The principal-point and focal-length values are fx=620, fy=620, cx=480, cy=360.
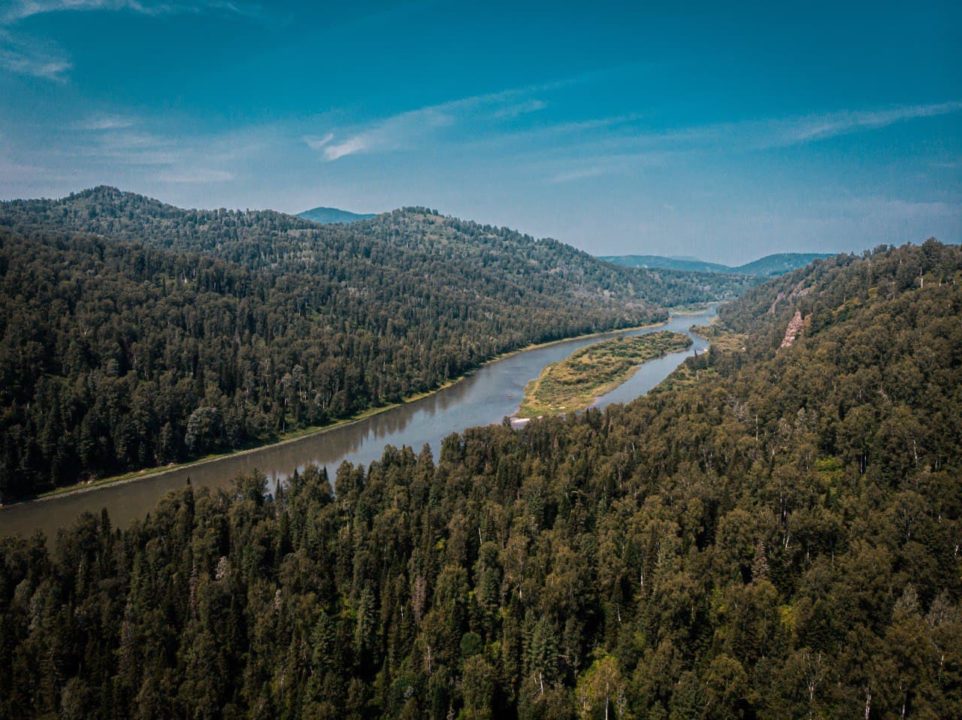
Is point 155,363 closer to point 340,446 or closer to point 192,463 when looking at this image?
point 192,463

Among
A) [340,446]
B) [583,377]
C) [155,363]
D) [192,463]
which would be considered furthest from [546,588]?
[583,377]

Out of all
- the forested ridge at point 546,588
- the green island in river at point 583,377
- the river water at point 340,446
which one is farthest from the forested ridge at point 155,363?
the forested ridge at point 546,588

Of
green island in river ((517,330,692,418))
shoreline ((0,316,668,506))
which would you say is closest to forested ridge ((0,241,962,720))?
shoreline ((0,316,668,506))

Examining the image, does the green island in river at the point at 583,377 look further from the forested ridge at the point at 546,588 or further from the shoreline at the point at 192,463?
the forested ridge at the point at 546,588

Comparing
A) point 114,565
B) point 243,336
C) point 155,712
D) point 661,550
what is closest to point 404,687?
point 155,712

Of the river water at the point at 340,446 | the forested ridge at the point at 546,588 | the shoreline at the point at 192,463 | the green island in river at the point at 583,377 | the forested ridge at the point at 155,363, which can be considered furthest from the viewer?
the green island in river at the point at 583,377

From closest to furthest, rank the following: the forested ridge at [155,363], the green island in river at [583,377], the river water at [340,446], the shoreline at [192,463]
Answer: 1. the river water at [340,446]
2. the shoreline at [192,463]
3. the forested ridge at [155,363]
4. the green island in river at [583,377]

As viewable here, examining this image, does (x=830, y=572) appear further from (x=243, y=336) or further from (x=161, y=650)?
(x=243, y=336)
